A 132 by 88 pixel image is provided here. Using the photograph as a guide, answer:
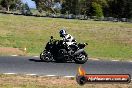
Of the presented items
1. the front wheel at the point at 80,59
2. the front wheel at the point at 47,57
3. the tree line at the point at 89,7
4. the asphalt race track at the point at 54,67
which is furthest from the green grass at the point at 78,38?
the tree line at the point at 89,7

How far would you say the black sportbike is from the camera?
846 inches

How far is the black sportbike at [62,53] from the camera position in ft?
70.5

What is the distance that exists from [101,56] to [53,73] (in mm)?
8756

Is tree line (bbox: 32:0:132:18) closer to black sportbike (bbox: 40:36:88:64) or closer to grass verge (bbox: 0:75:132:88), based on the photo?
black sportbike (bbox: 40:36:88:64)

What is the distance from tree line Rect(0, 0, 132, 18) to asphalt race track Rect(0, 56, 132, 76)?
60.1m

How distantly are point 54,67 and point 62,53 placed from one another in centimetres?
215

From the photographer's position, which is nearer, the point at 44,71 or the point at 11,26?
the point at 44,71

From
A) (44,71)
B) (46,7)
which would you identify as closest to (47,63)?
(44,71)

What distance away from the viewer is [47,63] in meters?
20.8

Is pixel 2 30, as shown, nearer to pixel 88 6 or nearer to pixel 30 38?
pixel 30 38

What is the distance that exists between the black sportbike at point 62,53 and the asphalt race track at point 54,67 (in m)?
0.33

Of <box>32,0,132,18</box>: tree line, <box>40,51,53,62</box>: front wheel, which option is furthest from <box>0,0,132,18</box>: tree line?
<box>40,51,53,62</box>: front wheel

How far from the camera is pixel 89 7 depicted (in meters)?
95.9

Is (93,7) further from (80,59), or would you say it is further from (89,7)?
(80,59)
